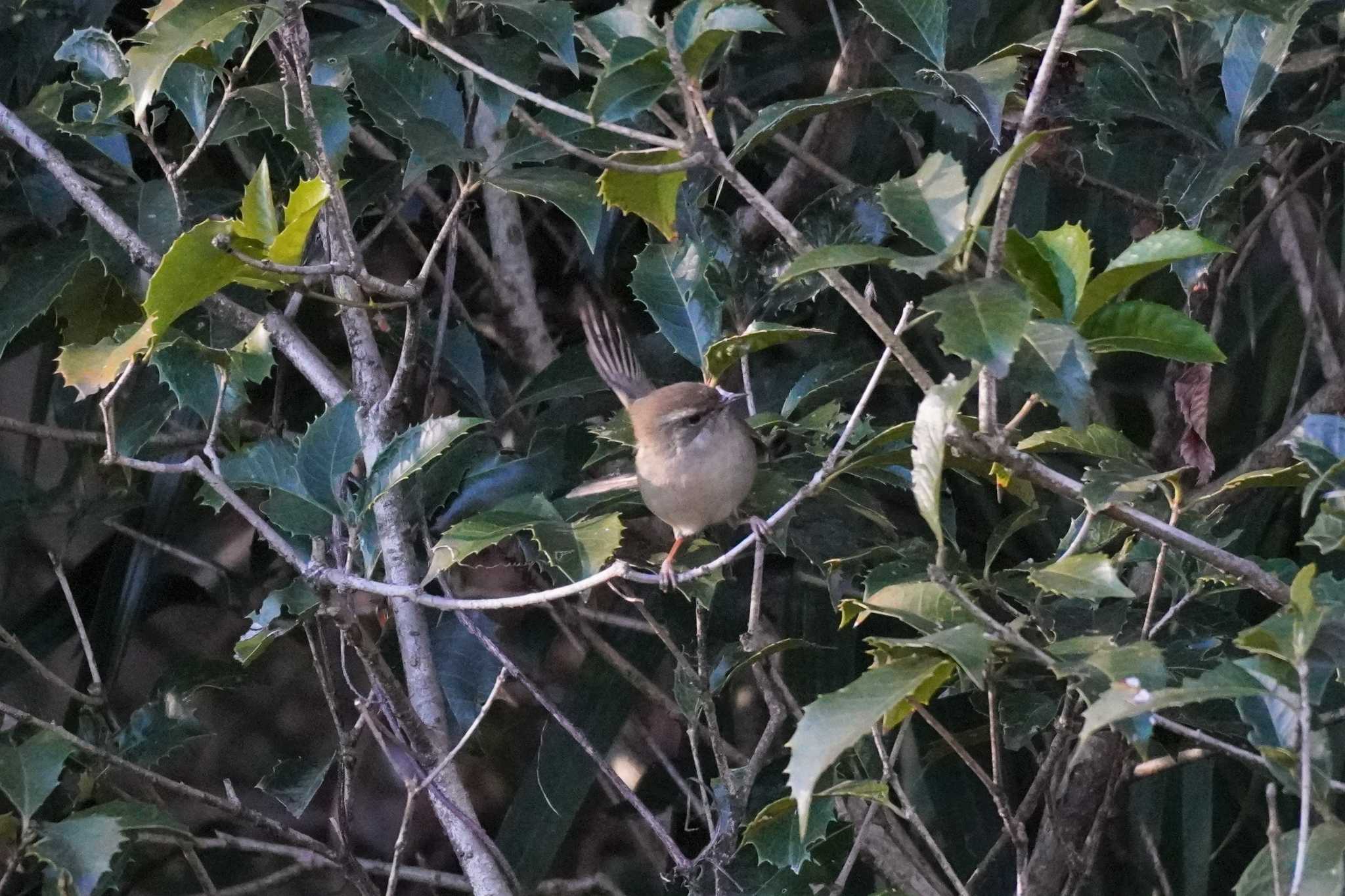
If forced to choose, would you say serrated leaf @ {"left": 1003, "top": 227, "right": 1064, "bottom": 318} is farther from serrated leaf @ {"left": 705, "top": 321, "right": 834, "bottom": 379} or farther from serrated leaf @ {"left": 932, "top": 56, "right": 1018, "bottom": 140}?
serrated leaf @ {"left": 932, "top": 56, "right": 1018, "bottom": 140}

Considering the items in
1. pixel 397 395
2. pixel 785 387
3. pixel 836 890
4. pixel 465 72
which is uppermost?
pixel 465 72

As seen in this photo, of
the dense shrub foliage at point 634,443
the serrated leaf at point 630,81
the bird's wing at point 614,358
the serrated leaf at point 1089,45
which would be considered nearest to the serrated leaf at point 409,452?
the dense shrub foliage at point 634,443

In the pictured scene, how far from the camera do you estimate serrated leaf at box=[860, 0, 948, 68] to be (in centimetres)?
207

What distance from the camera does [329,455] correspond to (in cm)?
222

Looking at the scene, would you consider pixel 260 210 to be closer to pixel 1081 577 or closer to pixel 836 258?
pixel 836 258

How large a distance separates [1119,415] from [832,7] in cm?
126

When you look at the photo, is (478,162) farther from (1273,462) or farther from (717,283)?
→ (1273,462)

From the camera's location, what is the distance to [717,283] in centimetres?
251

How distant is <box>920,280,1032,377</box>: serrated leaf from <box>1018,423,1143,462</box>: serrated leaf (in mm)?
518

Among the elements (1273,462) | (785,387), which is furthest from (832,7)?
(1273,462)

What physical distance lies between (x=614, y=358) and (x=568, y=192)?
28.6 inches

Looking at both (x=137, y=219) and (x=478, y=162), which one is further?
(x=137, y=219)

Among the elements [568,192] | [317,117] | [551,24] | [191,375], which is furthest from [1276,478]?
[191,375]

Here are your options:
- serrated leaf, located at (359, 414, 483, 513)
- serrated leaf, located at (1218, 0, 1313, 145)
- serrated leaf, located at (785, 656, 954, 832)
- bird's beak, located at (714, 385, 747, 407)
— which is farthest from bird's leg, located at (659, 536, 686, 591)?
serrated leaf, located at (1218, 0, 1313, 145)
